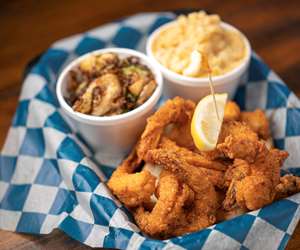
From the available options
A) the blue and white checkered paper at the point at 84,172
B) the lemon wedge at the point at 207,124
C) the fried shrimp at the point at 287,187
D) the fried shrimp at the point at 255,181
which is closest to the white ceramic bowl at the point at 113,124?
the blue and white checkered paper at the point at 84,172

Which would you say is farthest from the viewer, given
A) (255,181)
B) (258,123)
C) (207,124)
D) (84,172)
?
(258,123)

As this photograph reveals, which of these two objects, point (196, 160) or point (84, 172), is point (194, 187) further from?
point (84, 172)

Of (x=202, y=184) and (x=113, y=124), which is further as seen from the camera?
(x=113, y=124)

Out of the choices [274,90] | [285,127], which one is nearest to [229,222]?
[285,127]

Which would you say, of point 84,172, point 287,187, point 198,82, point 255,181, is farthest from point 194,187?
point 198,82

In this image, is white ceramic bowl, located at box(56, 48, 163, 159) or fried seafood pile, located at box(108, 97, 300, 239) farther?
white ceramic bowl, located at box(56, 48, 163, 159)

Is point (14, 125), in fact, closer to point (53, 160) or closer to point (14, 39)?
point (53, 160)

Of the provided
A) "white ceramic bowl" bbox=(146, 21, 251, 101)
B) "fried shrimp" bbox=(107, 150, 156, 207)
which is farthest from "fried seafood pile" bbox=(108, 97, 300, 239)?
"white ceramic bowl" bbox=(146, 21, 251, 101)

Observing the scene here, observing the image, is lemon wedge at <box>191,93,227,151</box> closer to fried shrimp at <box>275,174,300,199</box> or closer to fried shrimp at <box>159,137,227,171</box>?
fried shrimp at <box>159,137,227,171</box>
